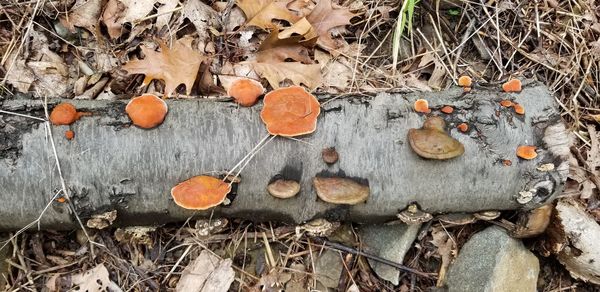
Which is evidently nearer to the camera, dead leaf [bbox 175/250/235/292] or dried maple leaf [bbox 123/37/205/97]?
dead leaf [bbox 175/250/235/292]

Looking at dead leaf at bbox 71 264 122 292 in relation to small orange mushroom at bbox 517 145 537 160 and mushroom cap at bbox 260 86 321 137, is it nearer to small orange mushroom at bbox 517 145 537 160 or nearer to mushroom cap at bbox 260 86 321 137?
mushroom cap at bbox 260 86 321 137

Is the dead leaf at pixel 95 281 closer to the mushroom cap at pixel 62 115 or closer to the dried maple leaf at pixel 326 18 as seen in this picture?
the mushroom cap at pixel 62 115

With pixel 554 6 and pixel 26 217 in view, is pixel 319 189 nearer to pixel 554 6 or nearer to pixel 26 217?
pixel 26 217

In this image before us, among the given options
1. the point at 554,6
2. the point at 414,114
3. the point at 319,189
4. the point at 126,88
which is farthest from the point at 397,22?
the point at 126,88

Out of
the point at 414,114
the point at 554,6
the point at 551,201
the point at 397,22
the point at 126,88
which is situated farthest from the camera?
the point at 554,6

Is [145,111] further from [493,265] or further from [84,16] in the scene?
[493,265]

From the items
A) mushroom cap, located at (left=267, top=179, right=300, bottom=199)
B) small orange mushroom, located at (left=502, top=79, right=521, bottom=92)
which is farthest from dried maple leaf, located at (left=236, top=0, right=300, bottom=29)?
small orange mushroom, located at (left=502, top=79, right=521, bottom=92)

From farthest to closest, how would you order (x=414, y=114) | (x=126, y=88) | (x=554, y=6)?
(x=554, y=6) < (x=126, y=88) < (x=414, y=114)
